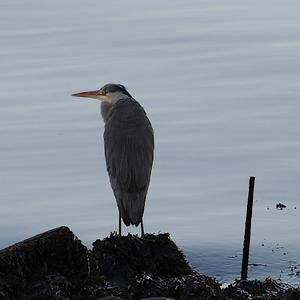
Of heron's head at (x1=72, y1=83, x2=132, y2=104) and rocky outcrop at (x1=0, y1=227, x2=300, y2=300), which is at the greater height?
heron's head at (x1=72, y1=83, x2=132, y2=104)

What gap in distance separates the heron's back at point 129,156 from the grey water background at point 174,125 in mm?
868

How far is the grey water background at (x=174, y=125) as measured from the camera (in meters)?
9.87

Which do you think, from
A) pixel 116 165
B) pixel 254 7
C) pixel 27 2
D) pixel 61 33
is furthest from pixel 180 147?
pixel 27 2

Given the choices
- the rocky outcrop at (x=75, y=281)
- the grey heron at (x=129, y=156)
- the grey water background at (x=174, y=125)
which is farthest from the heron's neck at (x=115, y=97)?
the rocky outcrop at (x=75, y=281)

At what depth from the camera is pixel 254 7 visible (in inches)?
861

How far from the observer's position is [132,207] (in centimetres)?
826

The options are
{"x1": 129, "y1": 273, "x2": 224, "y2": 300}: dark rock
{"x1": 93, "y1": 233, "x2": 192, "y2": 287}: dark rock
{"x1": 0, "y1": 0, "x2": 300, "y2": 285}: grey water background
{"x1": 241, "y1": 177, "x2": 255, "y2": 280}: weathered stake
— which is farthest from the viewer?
{"x1": 0, "y1": 0, "x2": 300, "y2": 285}: grey water background

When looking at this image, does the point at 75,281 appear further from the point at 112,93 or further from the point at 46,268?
the point at 112,93

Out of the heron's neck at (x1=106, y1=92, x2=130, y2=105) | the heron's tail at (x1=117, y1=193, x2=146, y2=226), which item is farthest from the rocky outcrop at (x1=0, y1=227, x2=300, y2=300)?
the heron's neck at (x1=106, y1=92, x2=130, y2=105)

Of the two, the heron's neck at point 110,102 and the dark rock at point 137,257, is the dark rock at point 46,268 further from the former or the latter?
the heron's neck at point 110,102

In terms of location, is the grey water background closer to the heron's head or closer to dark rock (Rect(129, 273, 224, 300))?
the heron's head

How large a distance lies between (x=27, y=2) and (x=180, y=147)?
467 inches

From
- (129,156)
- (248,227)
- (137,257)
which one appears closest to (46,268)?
(137,257)

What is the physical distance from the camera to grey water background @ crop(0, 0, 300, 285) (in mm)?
9867
